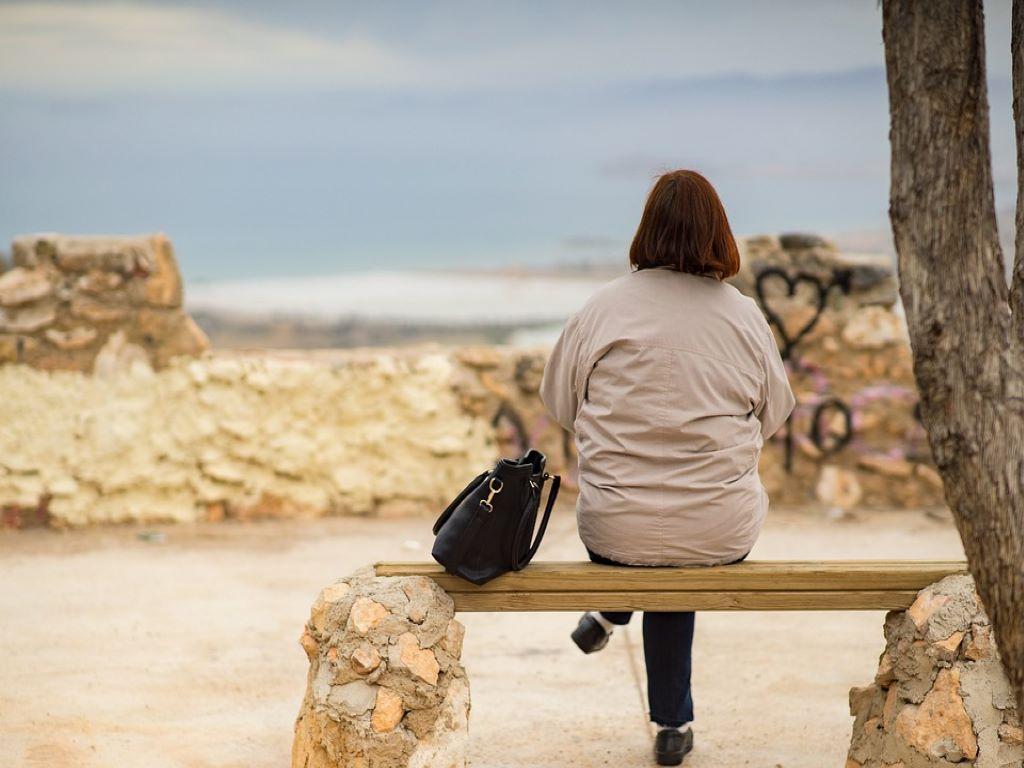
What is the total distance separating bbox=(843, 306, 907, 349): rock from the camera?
20.6 feet

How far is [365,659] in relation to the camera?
2.75m

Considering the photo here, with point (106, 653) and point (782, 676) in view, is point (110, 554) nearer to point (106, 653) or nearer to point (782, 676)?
point (106, 653)

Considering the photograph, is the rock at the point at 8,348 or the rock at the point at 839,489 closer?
the rock at the point at 8,348

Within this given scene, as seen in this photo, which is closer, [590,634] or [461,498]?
[461,498]

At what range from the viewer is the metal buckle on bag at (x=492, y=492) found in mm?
2732

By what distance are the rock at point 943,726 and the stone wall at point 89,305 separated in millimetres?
4300

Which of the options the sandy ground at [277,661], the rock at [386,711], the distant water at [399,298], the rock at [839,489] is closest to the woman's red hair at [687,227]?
the rock at [386,711]

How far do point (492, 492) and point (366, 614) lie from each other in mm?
425

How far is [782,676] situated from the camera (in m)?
3.97

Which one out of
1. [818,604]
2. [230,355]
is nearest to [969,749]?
[818,604]

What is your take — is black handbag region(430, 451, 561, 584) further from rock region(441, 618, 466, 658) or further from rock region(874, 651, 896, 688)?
rock region(874, 651, 896, 688)

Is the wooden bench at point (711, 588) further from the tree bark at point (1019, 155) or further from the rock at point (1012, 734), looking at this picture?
the tree bark at point (1019, 155)

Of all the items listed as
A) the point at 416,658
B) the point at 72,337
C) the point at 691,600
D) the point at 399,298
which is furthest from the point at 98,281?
the point at 399,298

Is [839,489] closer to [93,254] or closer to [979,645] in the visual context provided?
[979,645]
